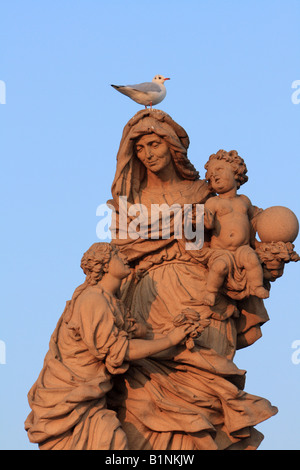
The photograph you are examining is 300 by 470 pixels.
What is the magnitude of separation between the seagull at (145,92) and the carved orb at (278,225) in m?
1.72

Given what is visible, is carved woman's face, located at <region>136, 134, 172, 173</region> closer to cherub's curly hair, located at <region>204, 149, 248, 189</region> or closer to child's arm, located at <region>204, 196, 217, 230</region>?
cherub's curly hair, located at <region>204, 149, 248, 189</region>

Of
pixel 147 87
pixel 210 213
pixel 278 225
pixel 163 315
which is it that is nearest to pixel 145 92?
pixel 147 87

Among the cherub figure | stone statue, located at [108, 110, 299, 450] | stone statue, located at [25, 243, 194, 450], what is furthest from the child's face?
stone statue, located at [25, 243, 194, 450]

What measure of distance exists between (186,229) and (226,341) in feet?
3.99

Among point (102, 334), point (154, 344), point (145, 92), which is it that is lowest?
point (154, 344)

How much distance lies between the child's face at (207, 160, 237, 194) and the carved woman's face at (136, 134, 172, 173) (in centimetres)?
50

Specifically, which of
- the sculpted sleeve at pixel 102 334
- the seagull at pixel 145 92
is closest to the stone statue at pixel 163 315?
the sculpted sleeve at pixel 102 334

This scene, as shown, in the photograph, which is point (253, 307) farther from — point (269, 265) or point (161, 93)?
point (161, 93)

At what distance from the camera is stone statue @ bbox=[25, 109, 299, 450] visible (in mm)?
13547

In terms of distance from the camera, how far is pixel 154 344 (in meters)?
13.7

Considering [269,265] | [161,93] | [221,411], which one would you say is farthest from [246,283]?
[161,93]

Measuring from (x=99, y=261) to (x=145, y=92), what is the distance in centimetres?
226

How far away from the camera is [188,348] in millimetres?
13938

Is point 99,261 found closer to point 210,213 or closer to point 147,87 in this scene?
point 210,213
